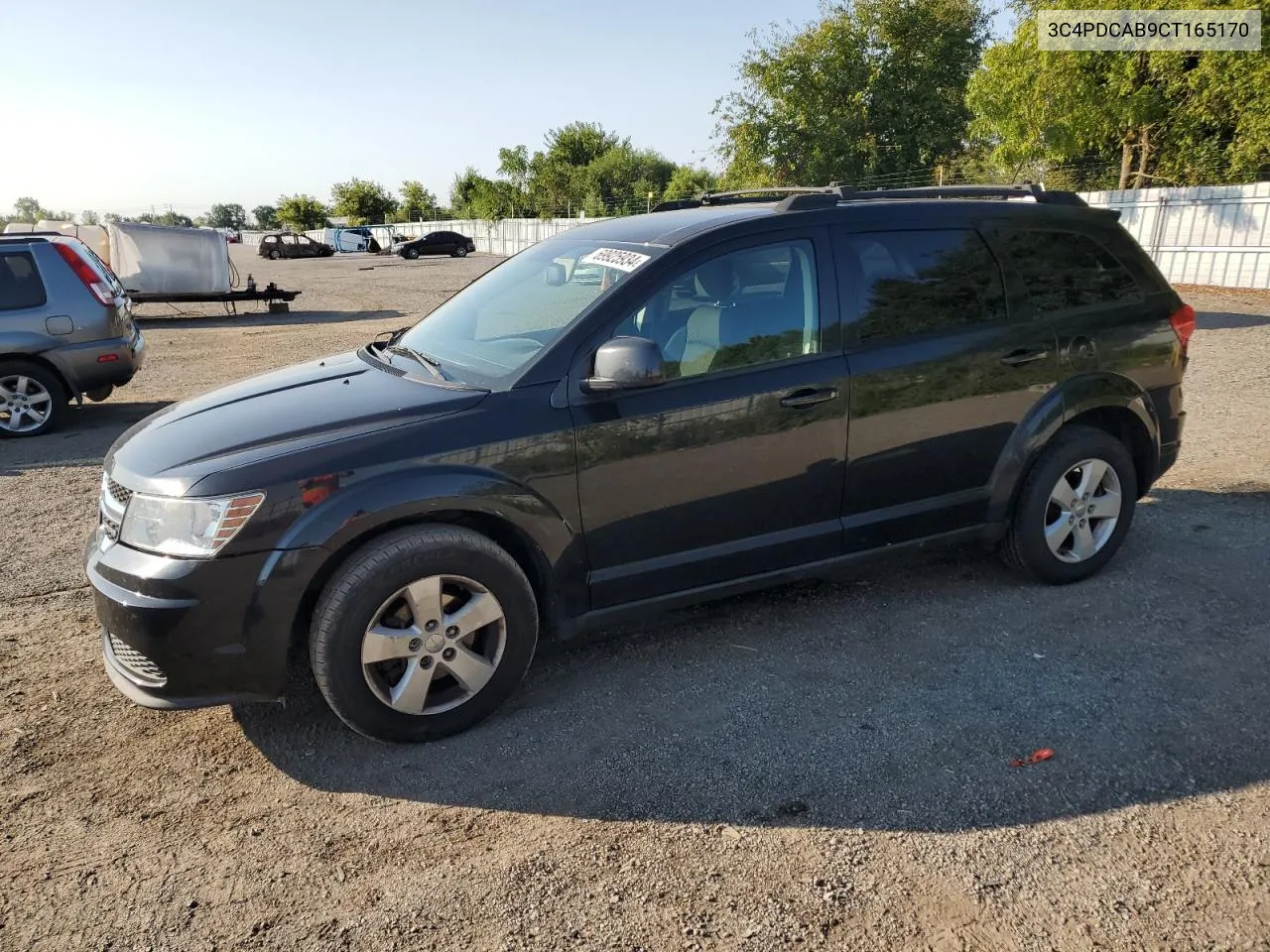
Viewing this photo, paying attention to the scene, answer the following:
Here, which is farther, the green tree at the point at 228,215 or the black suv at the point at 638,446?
the green tree at the point at 228,215

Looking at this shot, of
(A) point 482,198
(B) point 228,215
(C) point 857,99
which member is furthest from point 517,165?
(B) point 228,215

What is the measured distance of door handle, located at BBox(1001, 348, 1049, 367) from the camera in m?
4.26

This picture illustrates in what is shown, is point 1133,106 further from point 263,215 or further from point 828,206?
point 263,215

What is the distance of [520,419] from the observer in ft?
11.1

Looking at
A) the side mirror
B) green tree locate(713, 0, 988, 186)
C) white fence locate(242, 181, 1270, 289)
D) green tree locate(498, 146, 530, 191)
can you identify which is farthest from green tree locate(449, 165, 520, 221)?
the side mirror

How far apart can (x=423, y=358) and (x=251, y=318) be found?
55.0 feet

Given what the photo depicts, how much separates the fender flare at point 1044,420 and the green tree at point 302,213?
9096cm

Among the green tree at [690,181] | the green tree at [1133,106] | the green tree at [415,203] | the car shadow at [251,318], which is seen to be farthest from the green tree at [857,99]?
the green tree at [415,203]

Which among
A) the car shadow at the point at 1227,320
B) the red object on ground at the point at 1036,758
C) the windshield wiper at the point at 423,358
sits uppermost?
the windshield wiper at the point at 423,358

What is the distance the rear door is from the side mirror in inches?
39.3

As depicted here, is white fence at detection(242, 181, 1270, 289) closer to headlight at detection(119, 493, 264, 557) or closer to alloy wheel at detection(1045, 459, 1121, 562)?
alloy wheel at detection(1045, 459, 1121, 562)

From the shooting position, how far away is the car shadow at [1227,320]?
13.2 meters

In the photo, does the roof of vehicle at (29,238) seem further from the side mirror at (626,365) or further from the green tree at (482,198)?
the green tree at (482,198)

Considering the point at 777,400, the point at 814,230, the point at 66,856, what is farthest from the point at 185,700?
the point at 814,230
